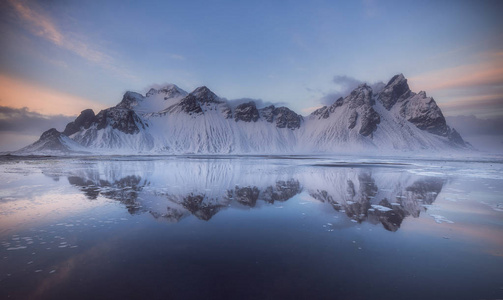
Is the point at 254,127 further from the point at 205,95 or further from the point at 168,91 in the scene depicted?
the point at 168,91

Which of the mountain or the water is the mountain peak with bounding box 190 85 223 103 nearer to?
the mountain

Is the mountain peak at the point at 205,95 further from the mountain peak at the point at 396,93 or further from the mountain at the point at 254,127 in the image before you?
the mountain peak at the point at 396,93

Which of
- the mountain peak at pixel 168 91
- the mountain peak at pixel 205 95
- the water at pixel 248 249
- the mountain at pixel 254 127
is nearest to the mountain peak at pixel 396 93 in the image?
the mountain at pixel 254 127

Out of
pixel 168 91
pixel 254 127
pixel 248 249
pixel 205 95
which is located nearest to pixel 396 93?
pixel 254 127

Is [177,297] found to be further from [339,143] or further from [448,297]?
[339,143]

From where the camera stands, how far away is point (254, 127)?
15988cm

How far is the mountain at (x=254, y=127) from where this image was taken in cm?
12912

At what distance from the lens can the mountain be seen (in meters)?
129

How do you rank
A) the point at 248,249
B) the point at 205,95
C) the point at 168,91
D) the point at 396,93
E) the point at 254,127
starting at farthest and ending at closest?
the point at 168,91, the point at 396,93, the point at 205,95, the point at 254,127, the point at 248,249

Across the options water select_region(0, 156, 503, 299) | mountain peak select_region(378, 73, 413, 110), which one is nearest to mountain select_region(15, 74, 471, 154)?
mountain peak select_region(378, 73, 413, 110)

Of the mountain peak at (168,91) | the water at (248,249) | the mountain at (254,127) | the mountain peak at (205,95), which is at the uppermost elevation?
the mountain peak at (168,91)

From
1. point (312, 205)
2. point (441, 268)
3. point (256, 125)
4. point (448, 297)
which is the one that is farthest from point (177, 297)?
point (256, 125)

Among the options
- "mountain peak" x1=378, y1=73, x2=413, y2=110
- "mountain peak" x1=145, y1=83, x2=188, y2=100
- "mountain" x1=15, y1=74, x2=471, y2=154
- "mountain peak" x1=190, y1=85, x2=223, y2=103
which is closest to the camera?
"mountain" x1=15, y1=74, x2=471, y2=154

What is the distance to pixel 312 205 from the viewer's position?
12977 mm
